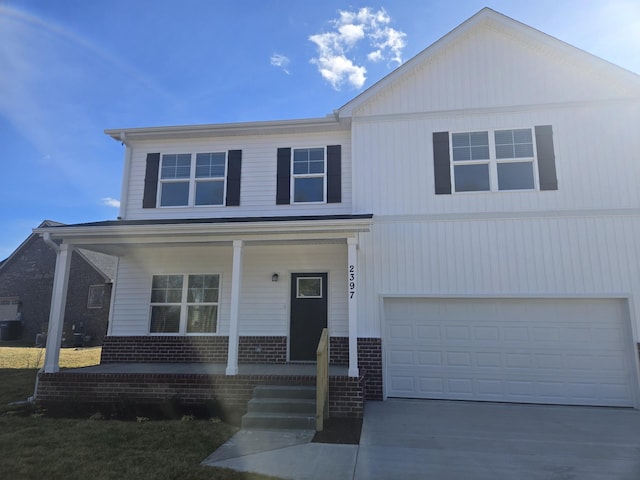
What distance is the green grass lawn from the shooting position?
4.42 meters

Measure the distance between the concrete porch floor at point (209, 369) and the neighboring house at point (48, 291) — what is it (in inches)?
433

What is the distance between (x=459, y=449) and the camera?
5.22 m

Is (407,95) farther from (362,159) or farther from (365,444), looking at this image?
(365,444)

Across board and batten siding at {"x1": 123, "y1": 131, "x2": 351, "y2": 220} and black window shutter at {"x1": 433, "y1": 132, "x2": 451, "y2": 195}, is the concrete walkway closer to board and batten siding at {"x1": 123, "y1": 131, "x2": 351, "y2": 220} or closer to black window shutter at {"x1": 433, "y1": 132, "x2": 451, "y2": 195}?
black window shutter at {"x1": 433, "y1": 132, "x2": 451, "y2": 195}

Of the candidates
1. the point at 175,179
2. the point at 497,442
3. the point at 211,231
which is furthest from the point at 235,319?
the point at 497,442

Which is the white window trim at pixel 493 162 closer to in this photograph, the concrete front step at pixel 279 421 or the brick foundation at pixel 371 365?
the brick foundation at pixel 371 365

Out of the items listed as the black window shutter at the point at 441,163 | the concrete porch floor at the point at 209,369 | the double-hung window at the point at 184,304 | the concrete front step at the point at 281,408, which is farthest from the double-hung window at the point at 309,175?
the concrete front step at the point at 281,408

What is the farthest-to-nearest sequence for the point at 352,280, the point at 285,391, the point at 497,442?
the point at 352,280, the point at 285,391, the point at 497,442

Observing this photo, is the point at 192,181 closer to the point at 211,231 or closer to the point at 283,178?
the point at 283,178

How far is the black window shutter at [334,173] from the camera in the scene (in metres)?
9.23

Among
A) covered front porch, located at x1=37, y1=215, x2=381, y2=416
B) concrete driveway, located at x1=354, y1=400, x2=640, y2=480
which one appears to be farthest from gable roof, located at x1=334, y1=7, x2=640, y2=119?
concrete driveway, located at x1=354, y1=400, x2=640, y2=480

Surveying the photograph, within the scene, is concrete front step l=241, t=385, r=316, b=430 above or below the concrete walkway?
above

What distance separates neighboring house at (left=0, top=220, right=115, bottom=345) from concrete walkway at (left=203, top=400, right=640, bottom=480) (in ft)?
52.3

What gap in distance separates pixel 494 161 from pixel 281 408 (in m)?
6.65
